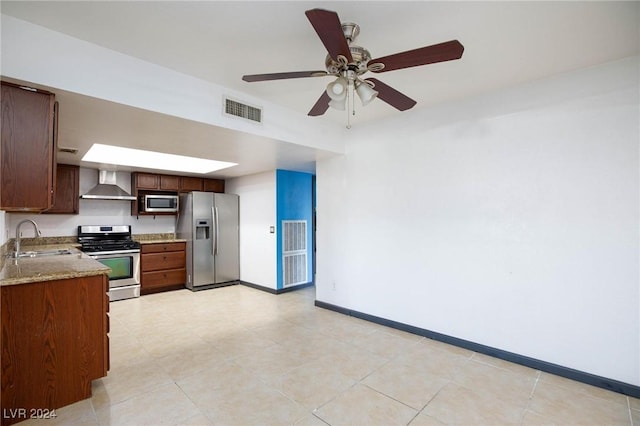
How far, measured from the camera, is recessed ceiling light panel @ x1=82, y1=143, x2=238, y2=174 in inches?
160

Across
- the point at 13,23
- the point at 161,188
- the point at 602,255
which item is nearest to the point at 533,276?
the point at 602,255

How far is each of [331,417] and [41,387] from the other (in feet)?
6.58

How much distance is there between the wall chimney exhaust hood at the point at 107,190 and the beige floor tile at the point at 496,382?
5.50 metres

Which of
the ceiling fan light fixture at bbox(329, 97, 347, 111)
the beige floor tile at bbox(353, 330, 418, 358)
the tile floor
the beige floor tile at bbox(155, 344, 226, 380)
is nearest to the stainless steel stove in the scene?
the tile floor

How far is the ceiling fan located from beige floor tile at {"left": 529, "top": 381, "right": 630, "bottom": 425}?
238 cm

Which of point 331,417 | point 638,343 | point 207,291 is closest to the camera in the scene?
point 331,417

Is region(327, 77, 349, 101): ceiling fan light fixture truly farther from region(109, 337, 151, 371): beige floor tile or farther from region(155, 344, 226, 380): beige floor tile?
region(109, 337, 151, 371): beige floor tile

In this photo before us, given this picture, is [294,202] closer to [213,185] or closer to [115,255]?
[213,185]

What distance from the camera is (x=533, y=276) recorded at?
2684 mm

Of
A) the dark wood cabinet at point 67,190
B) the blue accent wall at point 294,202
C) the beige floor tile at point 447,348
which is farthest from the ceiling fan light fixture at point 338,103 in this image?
the dark wood cabinet at point 67,190

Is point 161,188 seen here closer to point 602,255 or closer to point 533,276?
point 533,276

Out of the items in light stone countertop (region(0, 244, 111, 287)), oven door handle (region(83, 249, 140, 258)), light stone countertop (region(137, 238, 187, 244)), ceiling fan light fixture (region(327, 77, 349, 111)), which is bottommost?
oven door handle (region(83, 249, 140, 258))

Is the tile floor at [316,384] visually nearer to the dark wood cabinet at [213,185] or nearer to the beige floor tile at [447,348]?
the beige floor tile at [447,348]

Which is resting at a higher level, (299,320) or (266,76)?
(266,76)
